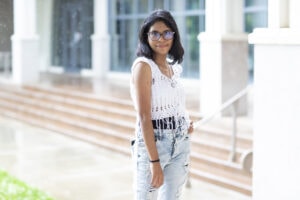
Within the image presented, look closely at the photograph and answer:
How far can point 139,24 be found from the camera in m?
14.6

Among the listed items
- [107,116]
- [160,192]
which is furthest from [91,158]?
[160,192]

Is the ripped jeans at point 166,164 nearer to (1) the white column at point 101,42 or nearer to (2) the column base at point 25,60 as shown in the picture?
(2) the column base at point 25,60

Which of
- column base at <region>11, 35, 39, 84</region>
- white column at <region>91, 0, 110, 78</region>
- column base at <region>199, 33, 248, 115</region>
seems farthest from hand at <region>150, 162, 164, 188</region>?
white column at <region>91, 0, 110, 78</region>

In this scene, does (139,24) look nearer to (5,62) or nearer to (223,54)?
(5,62)

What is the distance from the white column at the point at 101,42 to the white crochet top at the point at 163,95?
481 inches

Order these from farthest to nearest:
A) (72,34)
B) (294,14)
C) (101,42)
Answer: (72,34)
(101,42)
(294,14)

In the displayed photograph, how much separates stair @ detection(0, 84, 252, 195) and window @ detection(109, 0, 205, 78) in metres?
2.93

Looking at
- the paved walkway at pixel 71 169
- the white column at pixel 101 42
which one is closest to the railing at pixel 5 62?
the white column at pixel 101 42

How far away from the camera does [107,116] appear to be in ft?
30.9

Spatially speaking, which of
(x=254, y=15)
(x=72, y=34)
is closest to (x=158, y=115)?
(x=254, y=15)

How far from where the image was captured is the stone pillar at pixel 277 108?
145 inches

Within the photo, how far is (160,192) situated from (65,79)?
11878 millimetres

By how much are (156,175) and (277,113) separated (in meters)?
1.32

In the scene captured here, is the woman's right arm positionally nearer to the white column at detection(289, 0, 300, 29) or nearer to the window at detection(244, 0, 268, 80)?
the white column at detection(289, 0, 300, 29)
